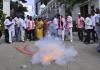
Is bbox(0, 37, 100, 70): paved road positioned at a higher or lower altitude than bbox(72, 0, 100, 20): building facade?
lower

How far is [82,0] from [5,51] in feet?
59.3

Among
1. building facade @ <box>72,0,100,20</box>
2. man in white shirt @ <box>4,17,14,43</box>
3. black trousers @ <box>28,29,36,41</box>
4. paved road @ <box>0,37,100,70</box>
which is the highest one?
building facade @ <box>72,0,100,20</box>

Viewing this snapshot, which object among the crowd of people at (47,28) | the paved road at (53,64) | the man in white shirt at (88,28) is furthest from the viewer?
the crowd of people at (47,28)

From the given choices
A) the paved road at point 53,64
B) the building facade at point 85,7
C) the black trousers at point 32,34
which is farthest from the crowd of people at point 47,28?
the building facade at point 85,7

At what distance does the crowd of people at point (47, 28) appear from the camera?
58.0 feet

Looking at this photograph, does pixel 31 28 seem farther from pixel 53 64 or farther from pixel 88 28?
pixel 53 64

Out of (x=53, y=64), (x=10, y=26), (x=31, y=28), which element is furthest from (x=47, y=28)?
(x=53, y=64)

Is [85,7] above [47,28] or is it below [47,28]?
above

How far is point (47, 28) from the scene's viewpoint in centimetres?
1984

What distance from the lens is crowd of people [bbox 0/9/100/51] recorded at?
17.7m

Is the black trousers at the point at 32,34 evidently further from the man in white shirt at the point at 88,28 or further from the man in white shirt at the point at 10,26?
the man in white shirt at the point at 88,28

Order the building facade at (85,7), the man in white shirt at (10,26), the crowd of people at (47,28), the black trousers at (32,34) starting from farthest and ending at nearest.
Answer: the building facade at (85,7) → the black trousers at (32,34) → the man in white shirt at (10,26) → the crowd of people at (47,28)

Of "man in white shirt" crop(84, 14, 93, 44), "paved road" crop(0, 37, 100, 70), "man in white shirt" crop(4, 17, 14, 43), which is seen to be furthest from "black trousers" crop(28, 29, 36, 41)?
"paved road" crop(0, 37, 100, 70)

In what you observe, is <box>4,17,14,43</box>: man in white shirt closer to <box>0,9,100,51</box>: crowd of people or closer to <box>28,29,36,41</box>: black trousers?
<box>0,9,100,51</box>: crowd of people
